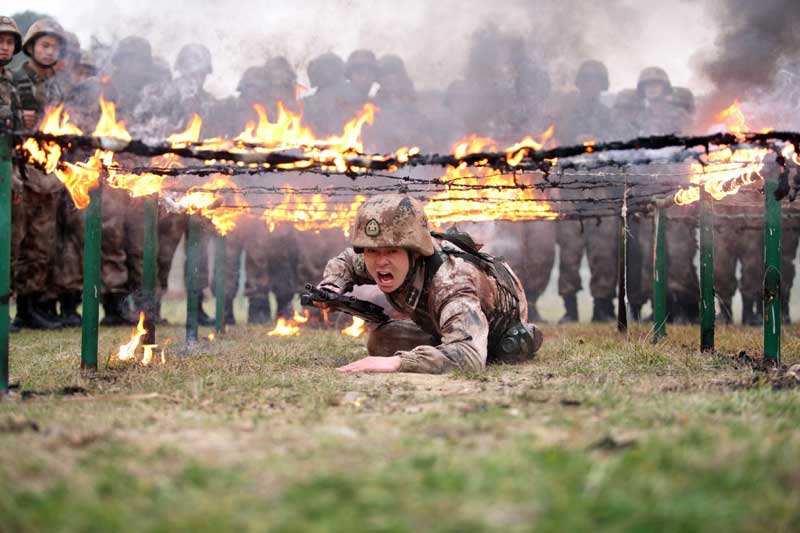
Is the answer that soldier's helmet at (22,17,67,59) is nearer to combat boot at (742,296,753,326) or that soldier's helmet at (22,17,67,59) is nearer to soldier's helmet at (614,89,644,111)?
soldier's helmet at (614,89,644,111)

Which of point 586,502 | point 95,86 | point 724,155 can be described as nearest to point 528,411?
point 586,502

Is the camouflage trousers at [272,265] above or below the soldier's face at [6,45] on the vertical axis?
below

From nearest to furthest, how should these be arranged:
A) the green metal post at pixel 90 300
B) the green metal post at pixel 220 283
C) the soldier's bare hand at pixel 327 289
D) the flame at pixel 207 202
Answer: the green metal post at pixel 90 300 < the soldier's bare hand at pixel 327 289 < the flame at pixel 207 202 < the green metal post at pixel 220 283

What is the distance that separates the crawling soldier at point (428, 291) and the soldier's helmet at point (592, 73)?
9912mm

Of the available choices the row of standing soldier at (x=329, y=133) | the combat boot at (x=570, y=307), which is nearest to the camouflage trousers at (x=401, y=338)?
the row of standing soldier at (x=329, y=133)

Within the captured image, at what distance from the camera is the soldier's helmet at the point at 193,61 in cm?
1414

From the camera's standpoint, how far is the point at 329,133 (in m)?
14.0

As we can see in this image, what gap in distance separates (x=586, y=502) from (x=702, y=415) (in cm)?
132

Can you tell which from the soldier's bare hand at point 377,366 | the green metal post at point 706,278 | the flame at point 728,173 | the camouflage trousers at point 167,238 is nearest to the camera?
the soldier's bare hand at point 377,366

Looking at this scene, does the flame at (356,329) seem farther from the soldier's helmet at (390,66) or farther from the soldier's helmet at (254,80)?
the soldier's helmet at (390,66)

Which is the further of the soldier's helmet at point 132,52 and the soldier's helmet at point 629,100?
the soldier's helmet at point 629,100

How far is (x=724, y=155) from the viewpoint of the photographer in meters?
5.28

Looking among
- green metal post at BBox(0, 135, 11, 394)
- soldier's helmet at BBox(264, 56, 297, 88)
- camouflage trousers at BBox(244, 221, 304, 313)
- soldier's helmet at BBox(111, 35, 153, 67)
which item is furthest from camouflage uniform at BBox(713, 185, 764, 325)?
green metal post at BBox(0, 135, 11, 394)

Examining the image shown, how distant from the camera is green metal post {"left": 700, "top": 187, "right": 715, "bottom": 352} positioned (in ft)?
19.6
